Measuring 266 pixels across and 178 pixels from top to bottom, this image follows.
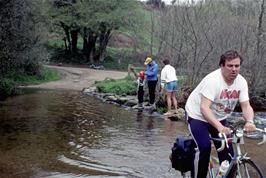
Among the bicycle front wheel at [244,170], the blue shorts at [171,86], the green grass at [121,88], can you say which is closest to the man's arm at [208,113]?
the bicycle front wheel at [244,170]

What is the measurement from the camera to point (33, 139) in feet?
34.6

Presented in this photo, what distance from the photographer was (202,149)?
569 cm

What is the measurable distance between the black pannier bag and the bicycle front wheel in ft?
2.72

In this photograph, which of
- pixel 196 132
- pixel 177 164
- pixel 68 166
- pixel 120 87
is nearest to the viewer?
pixel 196 132

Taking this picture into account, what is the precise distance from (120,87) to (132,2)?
20.3 metres

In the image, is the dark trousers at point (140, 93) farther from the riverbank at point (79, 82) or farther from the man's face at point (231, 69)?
the man's face at point (231, 69)

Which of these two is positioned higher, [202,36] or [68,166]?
[202,36]

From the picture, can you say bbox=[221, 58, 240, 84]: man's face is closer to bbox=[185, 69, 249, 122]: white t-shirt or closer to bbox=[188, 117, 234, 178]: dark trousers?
bbox=[185, 69, 249, 122]: white t-shirt

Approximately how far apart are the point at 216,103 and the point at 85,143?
17.0 feet

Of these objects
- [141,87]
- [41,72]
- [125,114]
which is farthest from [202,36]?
[41,72]

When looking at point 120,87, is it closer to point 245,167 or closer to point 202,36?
point 202,36

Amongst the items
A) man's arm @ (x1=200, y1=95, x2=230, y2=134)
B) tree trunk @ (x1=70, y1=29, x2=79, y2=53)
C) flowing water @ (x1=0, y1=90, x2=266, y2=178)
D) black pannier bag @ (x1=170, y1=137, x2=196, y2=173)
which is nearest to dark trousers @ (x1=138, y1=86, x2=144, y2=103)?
flowing water @ (x1=0, y1=90, x2=266, y2=178)

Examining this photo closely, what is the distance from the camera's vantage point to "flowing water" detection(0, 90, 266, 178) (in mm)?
8023

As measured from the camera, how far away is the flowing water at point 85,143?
8.02 metres
